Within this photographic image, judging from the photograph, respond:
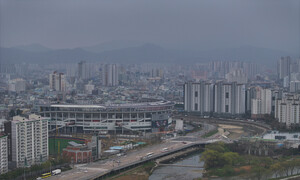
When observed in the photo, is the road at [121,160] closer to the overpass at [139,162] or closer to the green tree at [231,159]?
the overpass at [139,162]

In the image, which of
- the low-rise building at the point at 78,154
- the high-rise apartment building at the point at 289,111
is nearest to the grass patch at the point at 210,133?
the high-rise apartment building at the point at 289,111

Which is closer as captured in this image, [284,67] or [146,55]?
[284,67]

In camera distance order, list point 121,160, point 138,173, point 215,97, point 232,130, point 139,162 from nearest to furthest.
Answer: point 138,173, point 139,162, point 121,160, point 232,130, point 215,97

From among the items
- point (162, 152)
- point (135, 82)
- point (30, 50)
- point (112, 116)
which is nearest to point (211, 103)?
point (112, 116)

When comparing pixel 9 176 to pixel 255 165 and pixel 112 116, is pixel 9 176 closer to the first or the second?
pixel 255 165

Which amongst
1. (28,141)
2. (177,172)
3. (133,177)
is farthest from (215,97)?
(28,141)

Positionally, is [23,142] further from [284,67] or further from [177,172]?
[284,67]

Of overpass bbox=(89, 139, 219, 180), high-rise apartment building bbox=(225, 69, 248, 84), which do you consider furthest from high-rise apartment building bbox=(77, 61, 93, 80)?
overpass bbox=(89, 139, 219, 180)
